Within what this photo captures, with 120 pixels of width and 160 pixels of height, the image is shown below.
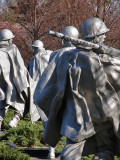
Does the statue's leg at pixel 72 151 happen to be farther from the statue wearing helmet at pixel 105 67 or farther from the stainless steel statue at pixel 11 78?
the stainless steel statue at pixel 11 78

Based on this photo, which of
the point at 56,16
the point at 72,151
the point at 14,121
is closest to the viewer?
the point at 72,151

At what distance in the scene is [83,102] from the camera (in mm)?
6383

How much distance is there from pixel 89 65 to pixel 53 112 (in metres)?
0.84

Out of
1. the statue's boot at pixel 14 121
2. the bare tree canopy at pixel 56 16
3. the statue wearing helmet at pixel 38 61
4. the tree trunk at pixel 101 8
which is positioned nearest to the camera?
the statue's boot at pixel 14 121

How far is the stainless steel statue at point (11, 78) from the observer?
41.6 ft

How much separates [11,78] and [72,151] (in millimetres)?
6772

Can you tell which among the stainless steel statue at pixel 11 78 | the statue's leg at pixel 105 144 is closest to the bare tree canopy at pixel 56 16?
the stainless steel statue at pixel 11 78

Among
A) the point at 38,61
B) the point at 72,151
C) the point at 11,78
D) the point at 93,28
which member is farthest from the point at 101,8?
the point at 72,151

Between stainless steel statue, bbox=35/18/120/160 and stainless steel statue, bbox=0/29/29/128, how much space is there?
607 cm

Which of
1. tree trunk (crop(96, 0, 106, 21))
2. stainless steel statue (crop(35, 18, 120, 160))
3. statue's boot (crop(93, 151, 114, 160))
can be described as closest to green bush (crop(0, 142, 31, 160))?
stainless steel statue (crop(35, 18, 120, 160))

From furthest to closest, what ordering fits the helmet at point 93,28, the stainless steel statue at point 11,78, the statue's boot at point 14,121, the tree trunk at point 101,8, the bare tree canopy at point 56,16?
the bare tree canopy at point 56,16 → the tree trunk at point 101,8 → the stainless steel statue at point 11,78 → the statue's boot at point 14,121 → the helmet at point 93,28

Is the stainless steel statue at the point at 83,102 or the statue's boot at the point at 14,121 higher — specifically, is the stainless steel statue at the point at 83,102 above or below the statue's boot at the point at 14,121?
above

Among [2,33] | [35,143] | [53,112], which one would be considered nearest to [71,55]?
[53,112]

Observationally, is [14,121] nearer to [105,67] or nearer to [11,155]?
[11,155]
